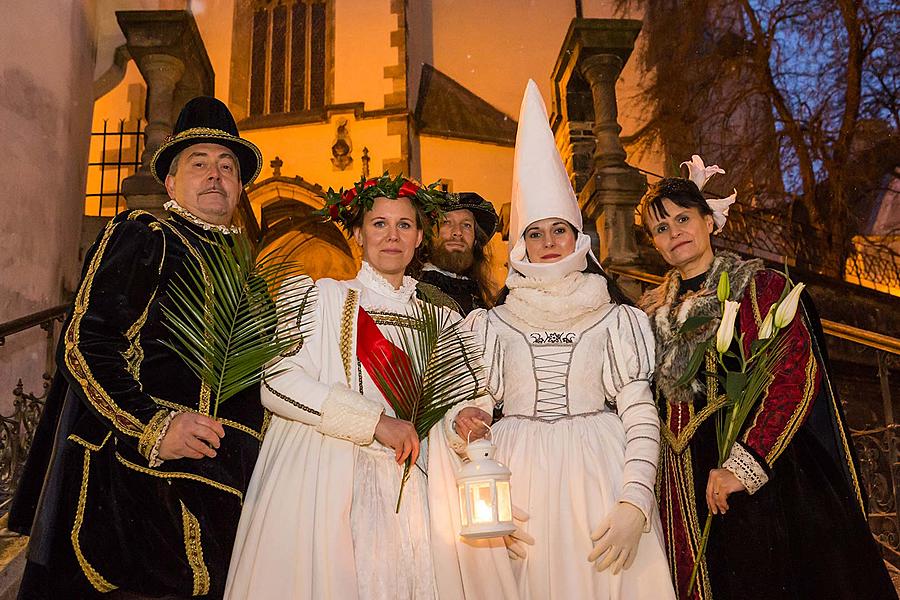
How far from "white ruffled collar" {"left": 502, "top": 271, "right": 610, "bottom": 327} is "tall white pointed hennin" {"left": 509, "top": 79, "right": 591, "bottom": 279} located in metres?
0.04

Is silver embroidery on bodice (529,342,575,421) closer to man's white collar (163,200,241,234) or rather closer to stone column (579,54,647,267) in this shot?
man's white collar (163,200,241,234)

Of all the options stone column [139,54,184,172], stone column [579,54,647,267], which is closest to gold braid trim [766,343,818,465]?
stone column [579,54,647,267]

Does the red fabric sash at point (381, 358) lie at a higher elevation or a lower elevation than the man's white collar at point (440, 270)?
lower

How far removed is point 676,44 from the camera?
545 inches

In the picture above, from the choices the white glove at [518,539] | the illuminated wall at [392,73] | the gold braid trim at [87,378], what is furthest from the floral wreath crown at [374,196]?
the illuminated wall at [392,73]

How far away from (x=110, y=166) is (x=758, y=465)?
396 inches

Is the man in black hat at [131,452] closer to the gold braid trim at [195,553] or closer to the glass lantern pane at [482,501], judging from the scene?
the gold braid trim at [195,553]

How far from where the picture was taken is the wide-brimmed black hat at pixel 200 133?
10.4 ft

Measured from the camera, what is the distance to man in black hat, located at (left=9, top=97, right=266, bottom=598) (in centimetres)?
258

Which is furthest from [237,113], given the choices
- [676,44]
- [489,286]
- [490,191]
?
[489,286]

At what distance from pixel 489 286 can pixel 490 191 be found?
10977 millimetres

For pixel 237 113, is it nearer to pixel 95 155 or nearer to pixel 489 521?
pixel 95 155

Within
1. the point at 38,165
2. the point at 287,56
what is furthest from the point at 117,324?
the point at 287,56

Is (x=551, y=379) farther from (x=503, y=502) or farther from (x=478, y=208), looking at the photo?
(x=478, y=208)
